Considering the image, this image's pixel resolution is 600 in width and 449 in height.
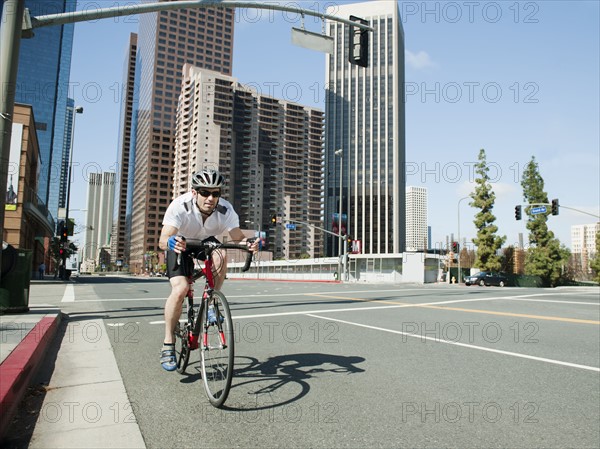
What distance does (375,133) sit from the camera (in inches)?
6309

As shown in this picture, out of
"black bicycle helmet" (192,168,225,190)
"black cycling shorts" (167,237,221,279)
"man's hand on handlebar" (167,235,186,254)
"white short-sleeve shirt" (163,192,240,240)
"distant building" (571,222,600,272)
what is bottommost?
"black cycling shorts" (167,237,221,279)

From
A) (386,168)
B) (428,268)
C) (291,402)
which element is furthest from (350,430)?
(386,168)

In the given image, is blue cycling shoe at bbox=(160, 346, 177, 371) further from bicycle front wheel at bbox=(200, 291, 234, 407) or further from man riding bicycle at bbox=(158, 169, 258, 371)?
bicycle front wheel at bbox=(200, 291, 234, 407)

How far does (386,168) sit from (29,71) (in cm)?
13513

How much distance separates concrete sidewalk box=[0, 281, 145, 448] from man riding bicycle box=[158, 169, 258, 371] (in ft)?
2.32

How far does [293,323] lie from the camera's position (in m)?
8.27

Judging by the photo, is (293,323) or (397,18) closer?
(293,323)

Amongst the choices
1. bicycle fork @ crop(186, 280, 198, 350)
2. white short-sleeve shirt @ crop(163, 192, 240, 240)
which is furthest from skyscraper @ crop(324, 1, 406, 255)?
bicycle fork @ crop(186, 280, 198, 350)

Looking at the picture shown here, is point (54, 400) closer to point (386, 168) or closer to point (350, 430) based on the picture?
point (350, 430)

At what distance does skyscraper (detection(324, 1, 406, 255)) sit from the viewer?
155 meters

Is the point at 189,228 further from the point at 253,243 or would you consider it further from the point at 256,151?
the point at 256,151

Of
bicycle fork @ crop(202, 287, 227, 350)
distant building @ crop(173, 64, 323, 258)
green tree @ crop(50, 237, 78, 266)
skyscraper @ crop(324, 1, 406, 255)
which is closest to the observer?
bicycle fork @ crop(202, 287, 227, 350)

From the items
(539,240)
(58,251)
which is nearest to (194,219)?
(58,251)

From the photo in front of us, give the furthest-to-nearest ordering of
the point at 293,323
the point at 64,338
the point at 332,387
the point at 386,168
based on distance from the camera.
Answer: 1. the point at 386,168
2. the point at 293,323
3. the point at 64,338
4. the point at 332,387
